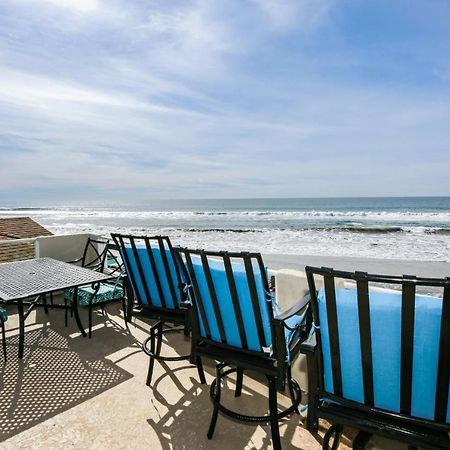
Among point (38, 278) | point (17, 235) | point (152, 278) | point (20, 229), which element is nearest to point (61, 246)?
point (38, 278)

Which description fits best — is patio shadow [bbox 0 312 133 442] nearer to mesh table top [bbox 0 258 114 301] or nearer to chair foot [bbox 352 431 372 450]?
mesh table top [bbox 0 258 114 301]

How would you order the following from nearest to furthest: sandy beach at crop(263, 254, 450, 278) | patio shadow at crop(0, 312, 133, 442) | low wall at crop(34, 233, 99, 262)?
1. patio shadow at crop(0, 312, 133, 442)
2. low wall at crop(34, 233, 99, 262)
3. sandy beach at crop(263, 254, 450, 278)

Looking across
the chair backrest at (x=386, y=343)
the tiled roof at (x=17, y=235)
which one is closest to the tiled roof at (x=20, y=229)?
the tiled roof at (x=17, y=235)

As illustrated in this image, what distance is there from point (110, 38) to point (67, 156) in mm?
16630

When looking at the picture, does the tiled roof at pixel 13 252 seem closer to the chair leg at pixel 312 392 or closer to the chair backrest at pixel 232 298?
the chair backrest at pixel 232 298

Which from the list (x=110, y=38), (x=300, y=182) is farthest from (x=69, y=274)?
(x=300, y=182)

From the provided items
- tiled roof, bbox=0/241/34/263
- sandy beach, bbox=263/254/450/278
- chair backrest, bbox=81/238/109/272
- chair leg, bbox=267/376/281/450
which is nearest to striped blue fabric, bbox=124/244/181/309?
chair leg, bbox=267/376/281/450

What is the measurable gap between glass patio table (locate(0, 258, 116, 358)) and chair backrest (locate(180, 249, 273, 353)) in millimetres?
1311

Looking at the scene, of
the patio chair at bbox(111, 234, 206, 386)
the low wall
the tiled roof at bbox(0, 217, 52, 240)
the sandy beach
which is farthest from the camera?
the sandy beach

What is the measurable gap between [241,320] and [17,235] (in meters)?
6.46

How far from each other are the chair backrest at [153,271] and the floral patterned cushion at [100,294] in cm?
91

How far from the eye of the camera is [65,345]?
2711 mm

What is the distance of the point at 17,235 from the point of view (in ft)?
21.0

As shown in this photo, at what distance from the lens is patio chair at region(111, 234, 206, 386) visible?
2094 mm
